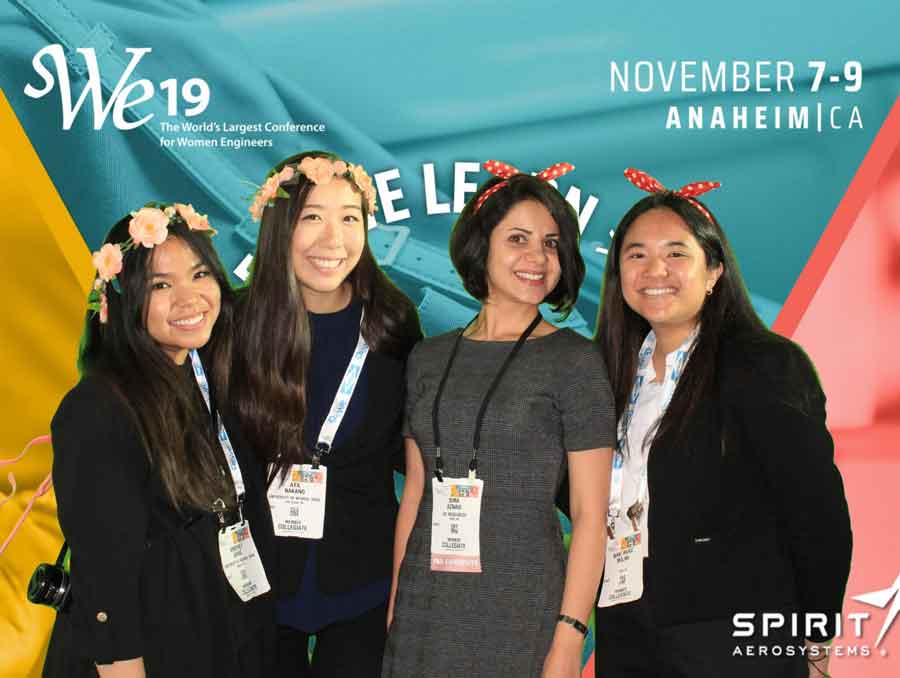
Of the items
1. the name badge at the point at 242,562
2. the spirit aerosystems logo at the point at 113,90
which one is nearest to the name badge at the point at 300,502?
the name badge at the point at 242,562

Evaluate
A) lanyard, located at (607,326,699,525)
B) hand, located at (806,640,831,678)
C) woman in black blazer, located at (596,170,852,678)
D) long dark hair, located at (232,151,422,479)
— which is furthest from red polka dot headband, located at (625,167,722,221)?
hand, located at (806,640,831,678)

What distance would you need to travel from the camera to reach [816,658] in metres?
2.40

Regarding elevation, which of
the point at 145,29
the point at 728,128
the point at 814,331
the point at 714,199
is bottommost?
the point at 814,331

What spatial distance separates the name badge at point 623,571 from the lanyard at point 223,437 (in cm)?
92

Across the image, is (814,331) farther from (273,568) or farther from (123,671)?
(123,671)

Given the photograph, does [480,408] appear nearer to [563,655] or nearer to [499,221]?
[499,221]

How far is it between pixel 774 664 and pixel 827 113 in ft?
7.50

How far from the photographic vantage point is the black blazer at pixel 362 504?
248cm

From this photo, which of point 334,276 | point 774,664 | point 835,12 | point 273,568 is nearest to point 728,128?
point 835,12

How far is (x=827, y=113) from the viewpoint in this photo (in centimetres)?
365

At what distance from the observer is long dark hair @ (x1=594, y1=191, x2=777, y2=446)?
2.29 meters

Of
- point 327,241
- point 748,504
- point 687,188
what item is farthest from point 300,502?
point 687,188

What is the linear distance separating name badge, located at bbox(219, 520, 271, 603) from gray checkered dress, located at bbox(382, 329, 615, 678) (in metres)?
0.36

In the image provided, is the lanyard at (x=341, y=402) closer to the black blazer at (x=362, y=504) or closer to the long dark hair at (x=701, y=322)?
the black blazer at (x=362, y=504)
